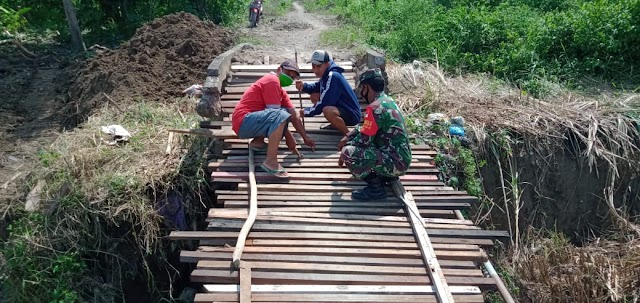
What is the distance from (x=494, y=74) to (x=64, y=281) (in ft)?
23.2

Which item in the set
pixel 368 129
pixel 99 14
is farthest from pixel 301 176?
pixel 99 14

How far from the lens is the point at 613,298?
5680mm

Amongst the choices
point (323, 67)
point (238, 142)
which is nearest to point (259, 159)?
point (238, 142)

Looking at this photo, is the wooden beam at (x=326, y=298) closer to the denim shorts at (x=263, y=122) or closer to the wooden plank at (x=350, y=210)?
the wooden plank at (x=350, y=210)

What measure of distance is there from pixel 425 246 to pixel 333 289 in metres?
0.93

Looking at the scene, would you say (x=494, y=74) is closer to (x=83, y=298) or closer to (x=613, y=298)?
(x=613, y=298)

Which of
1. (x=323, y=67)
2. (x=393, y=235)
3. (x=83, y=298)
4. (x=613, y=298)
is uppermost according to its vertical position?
(x=323, y=67)

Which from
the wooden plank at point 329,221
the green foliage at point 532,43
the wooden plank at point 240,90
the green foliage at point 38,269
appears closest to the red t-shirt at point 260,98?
the wooden plank at point 329,221

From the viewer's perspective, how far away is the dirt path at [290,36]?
8.45 m

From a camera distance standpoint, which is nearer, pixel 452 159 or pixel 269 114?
pixel 269 114

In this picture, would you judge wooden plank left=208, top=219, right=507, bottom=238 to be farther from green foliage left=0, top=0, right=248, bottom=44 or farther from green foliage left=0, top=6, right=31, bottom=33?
green foliage left=0, top=6, right=31, bottom=33

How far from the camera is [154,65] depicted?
848 cm

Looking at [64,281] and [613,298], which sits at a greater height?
[64,281]

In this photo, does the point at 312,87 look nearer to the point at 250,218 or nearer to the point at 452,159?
the point at 452,159
